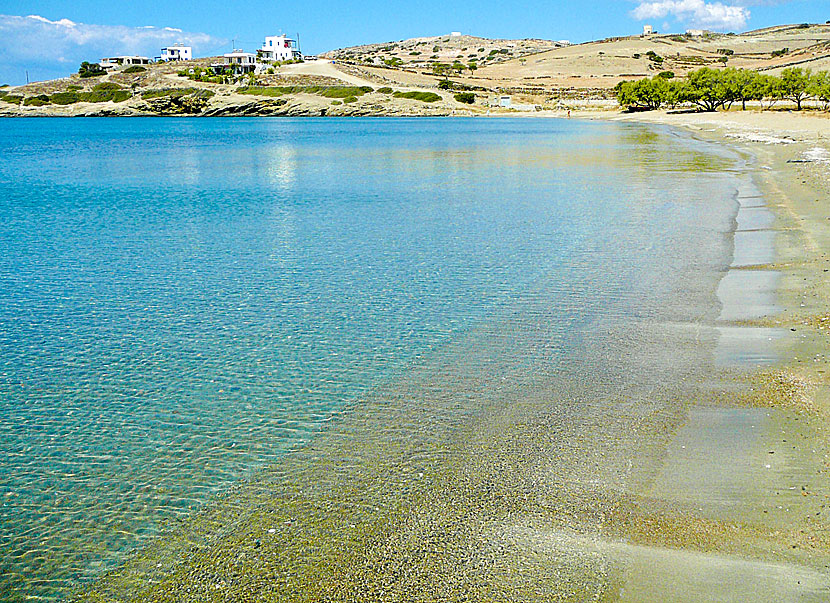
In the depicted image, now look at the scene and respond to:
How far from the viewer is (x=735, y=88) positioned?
7212 centimetres

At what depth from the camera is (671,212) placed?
18109mm

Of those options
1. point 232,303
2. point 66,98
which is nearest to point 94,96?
point 66,98

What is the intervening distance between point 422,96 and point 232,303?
363ft

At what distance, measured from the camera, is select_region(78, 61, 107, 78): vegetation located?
143038 mm

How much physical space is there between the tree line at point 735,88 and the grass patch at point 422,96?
34885 millimetres

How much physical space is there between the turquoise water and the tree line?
49.4 m

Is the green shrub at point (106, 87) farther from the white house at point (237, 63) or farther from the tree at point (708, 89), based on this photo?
the tree at point (708, 89)

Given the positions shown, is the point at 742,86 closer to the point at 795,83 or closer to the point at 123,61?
the point at 795,83

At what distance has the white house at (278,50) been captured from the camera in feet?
515

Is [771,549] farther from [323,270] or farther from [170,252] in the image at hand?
[170,252]

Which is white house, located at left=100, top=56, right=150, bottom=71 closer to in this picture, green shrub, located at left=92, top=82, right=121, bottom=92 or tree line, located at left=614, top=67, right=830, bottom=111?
green shrub, located at left=92, top=82, right=121, bottom=92

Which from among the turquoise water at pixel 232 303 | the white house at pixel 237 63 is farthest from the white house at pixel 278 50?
the turquoise water at pixel 232 303

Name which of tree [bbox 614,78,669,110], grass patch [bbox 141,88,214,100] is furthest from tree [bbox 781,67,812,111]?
grass patch [bbox 141,88,214,100]

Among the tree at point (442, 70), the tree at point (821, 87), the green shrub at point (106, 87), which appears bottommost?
the tree at point (821, 87)
